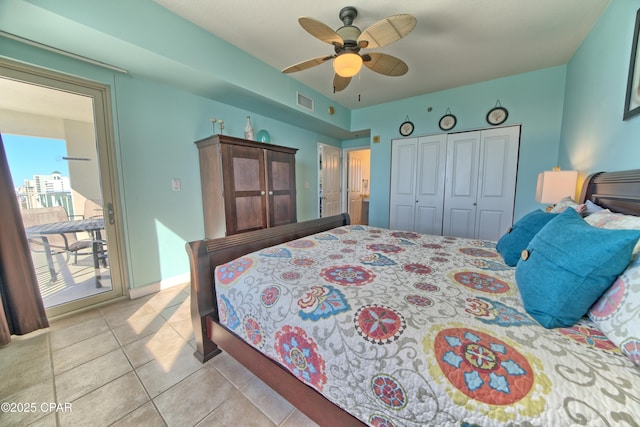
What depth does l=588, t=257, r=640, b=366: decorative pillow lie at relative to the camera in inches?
26.0

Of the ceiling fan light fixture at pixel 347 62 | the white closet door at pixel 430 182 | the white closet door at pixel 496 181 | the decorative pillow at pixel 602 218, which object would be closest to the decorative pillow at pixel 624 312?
the decorative pillow at pixel 602 218

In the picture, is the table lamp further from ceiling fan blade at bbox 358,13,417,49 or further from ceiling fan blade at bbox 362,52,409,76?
ceiling fan blade at bbox 358,13,417,49

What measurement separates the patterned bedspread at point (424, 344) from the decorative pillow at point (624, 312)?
4cm

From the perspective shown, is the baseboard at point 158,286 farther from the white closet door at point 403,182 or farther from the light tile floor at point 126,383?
the white closet door at point 403,182

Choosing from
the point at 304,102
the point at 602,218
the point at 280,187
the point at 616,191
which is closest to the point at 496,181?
the point at 616,191

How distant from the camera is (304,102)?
3.37 metres

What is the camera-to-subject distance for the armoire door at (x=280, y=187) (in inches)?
119

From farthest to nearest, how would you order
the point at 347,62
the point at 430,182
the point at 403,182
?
the point at 403,182 → the point at 430,182 → the point at 347,62

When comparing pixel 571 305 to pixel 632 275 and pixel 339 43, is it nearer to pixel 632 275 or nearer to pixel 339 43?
pixel 632 275

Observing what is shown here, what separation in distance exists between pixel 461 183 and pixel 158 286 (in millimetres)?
4503

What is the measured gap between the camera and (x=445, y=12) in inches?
78.8

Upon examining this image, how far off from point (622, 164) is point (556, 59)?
2.09 metres

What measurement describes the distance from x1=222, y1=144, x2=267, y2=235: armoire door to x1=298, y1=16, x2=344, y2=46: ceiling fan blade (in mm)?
1435

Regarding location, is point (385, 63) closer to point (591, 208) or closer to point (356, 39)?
point (356, 39)
